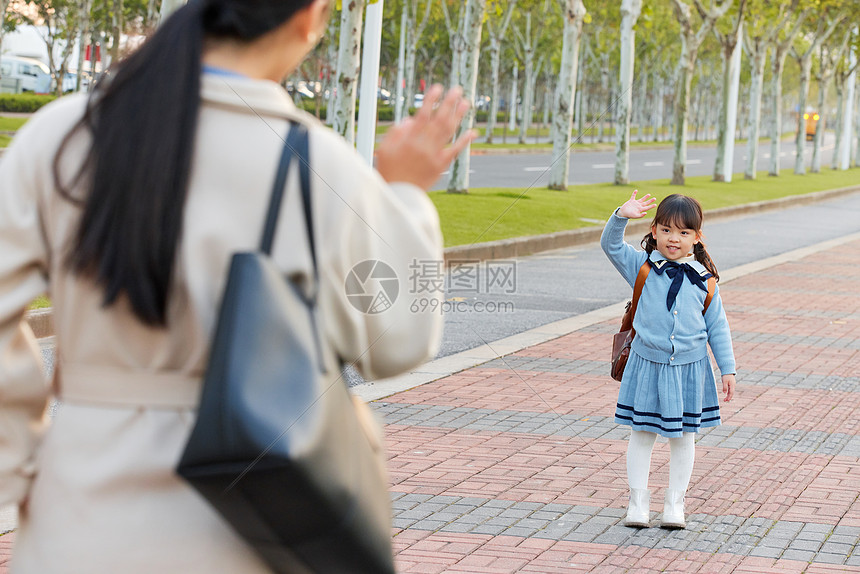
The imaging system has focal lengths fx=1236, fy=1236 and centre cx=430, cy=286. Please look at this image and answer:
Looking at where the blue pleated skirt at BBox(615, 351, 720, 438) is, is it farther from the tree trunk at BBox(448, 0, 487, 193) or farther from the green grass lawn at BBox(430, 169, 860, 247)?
the tree trunk at BBox(448, 0, 487, 193)

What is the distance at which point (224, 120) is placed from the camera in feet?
5.32

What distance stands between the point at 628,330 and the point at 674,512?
752 mm

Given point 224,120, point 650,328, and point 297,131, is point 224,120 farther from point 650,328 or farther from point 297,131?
point 650,328

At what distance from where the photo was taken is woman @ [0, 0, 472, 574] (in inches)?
62.4

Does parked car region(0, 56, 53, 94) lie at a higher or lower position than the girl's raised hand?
higher

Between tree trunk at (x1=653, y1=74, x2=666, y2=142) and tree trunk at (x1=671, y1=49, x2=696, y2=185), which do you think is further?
tree trunk at (x1=653, y1=74, x2=666, y2=142)

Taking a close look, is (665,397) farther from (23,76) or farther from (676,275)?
(23,76)

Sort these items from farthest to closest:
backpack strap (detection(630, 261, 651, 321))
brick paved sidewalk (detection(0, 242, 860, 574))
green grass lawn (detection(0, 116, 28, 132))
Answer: green grass lawn (detection(0, 116, 28, 132)) < backpack strap (detection(630, 261, 651, 321)) < brick paved sidewalk (detection(0, 242, 860, 574))

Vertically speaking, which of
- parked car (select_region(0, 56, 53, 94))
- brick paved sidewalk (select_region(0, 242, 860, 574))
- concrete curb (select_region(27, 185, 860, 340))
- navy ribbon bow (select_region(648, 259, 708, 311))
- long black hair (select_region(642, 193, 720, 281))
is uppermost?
parked car (select_region(0, 56, 53, 94))

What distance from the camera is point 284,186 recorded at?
1.58 meters

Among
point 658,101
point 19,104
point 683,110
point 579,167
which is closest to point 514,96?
point 658,101

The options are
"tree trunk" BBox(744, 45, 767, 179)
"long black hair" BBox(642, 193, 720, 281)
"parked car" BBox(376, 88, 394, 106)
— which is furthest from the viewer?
"parked car" BBox(376, 88, 394, 106)

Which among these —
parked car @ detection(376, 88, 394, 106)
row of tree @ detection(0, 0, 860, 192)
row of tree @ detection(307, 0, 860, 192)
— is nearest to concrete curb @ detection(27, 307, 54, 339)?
row of tree @ detection(0, 0, 860, 192)

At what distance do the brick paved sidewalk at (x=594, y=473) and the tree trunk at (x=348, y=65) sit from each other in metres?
5.67
